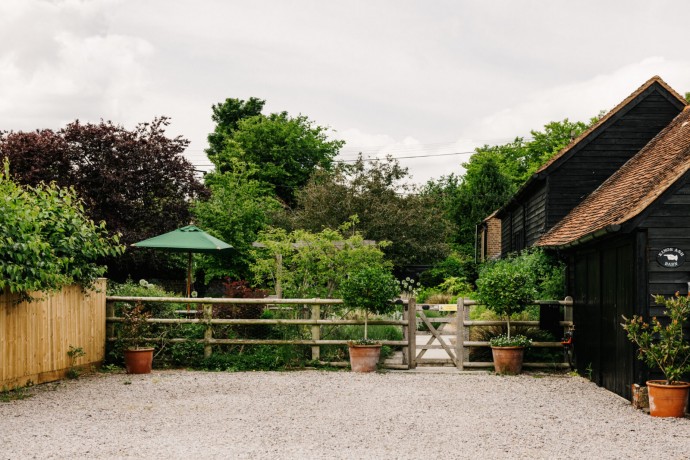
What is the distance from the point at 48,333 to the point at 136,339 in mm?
2070

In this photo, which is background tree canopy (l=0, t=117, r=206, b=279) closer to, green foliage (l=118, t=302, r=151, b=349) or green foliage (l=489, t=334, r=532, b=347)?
green foliage (l=118, t=302, r=151, b=349)

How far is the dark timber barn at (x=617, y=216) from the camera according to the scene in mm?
9672

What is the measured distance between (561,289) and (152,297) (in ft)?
27.0

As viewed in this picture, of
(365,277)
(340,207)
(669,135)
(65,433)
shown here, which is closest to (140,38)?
(365,277)

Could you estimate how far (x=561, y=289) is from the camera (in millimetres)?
14875

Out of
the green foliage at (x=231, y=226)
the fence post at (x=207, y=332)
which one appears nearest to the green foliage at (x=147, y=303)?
the fence post at (x=207, y=332)

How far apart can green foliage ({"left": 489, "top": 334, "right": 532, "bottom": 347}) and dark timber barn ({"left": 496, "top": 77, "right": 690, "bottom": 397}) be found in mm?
923

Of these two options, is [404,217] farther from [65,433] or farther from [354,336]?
[65,433]

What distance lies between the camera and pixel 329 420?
341 inches

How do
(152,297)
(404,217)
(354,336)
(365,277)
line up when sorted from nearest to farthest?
(365,277)
(152,297)
(354,336)
(404,217)

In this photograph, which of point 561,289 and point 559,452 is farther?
point 561,289

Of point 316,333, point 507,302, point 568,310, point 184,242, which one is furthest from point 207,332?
point 568,310

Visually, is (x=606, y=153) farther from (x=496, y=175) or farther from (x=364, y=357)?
(x=496, y=175)

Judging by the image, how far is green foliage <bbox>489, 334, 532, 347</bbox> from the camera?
43.0 feet
